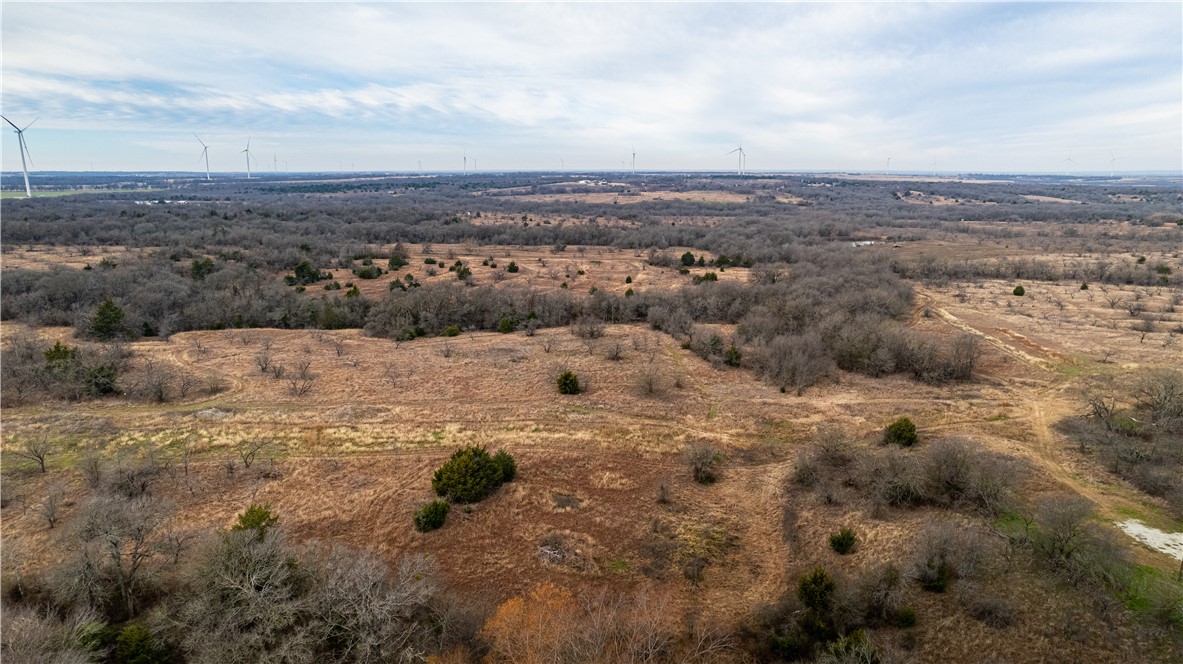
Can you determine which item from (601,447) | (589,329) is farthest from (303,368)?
(601,447)

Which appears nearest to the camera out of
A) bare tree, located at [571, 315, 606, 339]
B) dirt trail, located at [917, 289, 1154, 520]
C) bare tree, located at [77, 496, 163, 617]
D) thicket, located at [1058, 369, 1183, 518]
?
bare tree, located at [77, 496, 163, 617]

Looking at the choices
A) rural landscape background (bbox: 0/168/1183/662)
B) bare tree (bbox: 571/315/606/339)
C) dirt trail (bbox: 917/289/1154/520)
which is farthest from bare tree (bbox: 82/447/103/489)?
dirt trail (bbox: 917/289/1154/520)

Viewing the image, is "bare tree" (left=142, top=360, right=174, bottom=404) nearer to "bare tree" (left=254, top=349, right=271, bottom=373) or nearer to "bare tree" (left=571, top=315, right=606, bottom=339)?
"bare tree" (left=254, top=349, right=271, bottom=373)

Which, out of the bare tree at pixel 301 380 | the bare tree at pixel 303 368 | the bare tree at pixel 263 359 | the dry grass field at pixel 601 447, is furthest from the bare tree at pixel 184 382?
the bare tree at pixel 303 368

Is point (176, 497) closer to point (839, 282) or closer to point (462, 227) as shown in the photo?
point (839, 282)

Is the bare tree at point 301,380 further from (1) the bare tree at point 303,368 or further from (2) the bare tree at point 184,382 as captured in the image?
(2) the bare tree at point 184,382

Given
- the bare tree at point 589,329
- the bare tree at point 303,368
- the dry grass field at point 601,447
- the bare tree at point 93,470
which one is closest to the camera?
the dry grass field at point 601,447
